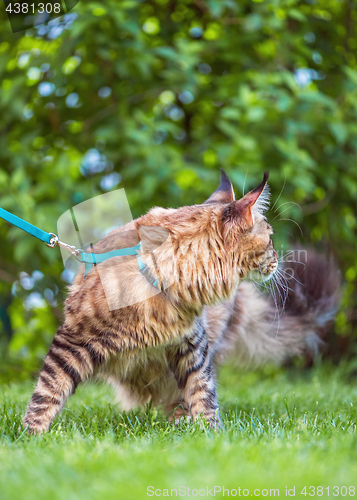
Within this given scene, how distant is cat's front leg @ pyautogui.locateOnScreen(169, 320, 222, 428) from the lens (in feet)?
7.52

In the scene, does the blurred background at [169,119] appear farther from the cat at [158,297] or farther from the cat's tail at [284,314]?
the cat at [158,297]

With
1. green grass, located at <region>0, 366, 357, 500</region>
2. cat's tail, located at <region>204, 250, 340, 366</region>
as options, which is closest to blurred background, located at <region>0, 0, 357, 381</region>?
cat's tail, located at <region>204, 250, 340, 366</region>

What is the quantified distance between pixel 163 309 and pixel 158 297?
55 millimetres

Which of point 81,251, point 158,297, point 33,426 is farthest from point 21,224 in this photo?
point 33,426

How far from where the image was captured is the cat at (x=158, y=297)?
206 cm

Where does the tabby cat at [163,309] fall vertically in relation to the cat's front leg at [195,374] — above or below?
above

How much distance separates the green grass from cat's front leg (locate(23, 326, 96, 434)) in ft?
0.26

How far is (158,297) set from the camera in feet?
6.91

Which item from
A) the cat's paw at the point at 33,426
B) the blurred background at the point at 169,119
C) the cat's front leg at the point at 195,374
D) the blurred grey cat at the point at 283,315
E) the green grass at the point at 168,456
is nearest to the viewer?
the green grass at the point at 168,456

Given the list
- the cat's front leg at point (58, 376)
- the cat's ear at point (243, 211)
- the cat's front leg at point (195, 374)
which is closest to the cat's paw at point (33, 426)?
the cat's front leg at point (58, 376)

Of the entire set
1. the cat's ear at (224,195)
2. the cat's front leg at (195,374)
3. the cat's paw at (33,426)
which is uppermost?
the cat's ear at (224,195)

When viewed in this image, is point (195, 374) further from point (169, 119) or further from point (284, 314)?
point (169, 119)

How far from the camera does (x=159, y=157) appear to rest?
355cm

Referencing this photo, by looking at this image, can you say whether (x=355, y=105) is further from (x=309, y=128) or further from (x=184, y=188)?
(x=184, y=188)
